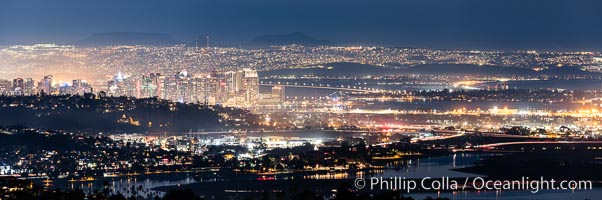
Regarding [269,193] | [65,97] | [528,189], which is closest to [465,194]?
[528,189]

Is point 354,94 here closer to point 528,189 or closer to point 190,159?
point 190,159

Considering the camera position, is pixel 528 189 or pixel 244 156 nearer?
pixel 528 189

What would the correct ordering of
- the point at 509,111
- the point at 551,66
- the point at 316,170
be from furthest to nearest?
1. the point at 551,66
2. the point at 509,111
3. the point at 316,170

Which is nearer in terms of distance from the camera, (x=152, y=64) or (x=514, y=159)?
(x=514, y=159)

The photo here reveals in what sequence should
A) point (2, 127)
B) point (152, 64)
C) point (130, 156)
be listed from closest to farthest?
point (130, 156)
point (2, 127)
point (152, 64)

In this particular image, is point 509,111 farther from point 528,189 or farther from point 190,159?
point 528,189

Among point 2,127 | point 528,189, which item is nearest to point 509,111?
point 2,127

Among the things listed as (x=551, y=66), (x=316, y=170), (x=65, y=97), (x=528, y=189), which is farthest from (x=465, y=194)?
(x=551, y=66)

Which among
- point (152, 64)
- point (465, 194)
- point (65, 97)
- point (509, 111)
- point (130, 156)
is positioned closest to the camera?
point (465, 194)

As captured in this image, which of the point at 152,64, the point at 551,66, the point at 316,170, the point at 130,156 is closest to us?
the point at 316,170
